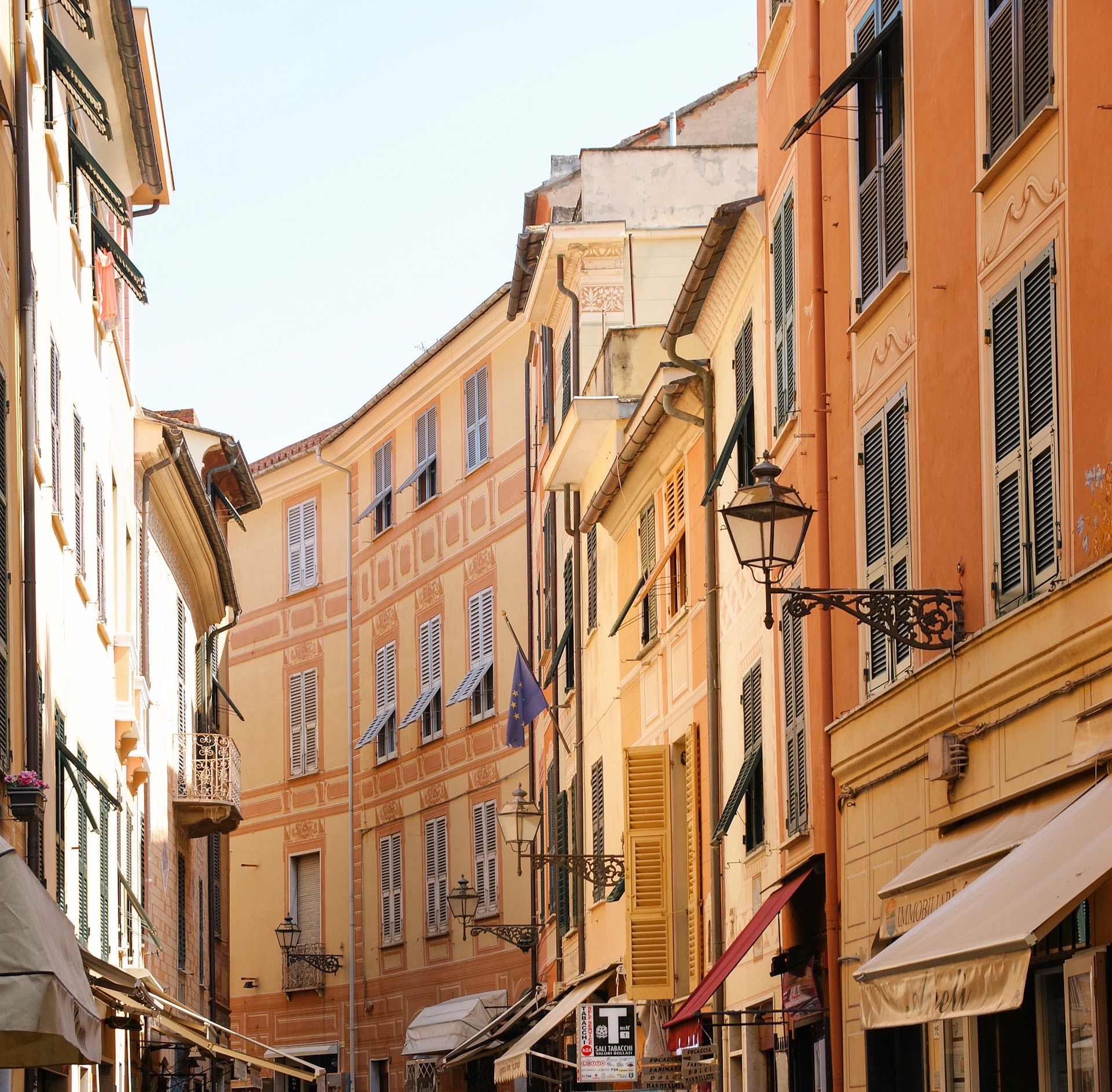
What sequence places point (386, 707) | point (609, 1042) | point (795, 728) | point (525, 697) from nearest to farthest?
point (795, 728) < point (609, 1042) < point (525, 697) < point (386, 707)

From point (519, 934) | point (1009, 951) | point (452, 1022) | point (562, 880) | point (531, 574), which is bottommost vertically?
point (452, 1022)

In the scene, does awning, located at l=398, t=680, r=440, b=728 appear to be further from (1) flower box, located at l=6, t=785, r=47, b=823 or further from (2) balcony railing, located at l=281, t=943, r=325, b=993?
A: (1) flower box, located at l=6, t=785, r=47, b=823

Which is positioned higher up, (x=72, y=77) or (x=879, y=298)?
(x=72, y=77)

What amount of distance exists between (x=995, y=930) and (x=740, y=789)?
8837 millimetres

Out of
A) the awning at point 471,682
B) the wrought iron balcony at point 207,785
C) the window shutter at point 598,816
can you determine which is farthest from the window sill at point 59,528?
the awning at point 471,682

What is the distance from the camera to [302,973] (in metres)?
40.0

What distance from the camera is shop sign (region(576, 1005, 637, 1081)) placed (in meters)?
18.2

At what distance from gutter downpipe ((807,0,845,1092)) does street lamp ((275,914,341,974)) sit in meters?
26.8

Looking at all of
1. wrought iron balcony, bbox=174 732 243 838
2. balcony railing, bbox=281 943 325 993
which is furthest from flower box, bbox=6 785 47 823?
balcony railing, bbox=281 943 325 993

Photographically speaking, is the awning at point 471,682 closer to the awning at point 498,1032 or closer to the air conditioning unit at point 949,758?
the awning at point 498,1032

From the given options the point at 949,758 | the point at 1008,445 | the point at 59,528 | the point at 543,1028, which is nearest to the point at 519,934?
the point at 543,1028

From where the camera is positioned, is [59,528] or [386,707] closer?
[59,528]

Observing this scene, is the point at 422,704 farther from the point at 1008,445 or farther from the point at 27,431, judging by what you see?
the point at 1008,445

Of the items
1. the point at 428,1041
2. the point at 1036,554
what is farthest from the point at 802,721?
the point at 428,1041
